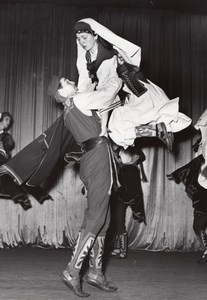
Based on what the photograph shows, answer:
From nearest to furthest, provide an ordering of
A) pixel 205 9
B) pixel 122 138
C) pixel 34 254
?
pixel 122 138 < pixel 34 254 < pixel 205 9

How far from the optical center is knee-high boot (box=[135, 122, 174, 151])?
3047mm

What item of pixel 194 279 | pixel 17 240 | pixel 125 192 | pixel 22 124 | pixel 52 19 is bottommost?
pixel 17 240

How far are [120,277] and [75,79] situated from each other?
11.0 ft

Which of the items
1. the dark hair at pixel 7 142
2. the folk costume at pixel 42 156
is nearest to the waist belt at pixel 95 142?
the folk costume at pixel 42 156

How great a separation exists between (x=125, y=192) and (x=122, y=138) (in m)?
1.96

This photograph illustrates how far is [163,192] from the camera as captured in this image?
5996 mm

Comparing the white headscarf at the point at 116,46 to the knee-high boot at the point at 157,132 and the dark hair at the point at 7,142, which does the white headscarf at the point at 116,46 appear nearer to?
the knee-high boot at the point at 157,132

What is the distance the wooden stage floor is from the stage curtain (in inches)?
28.4

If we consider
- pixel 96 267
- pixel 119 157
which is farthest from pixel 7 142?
pixel 96 267

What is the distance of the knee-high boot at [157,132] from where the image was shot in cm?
305

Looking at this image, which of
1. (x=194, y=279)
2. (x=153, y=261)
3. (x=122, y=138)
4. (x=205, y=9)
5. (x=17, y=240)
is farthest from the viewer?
(x=205, y=9)

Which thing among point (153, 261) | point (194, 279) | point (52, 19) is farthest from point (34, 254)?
point (52, 19)

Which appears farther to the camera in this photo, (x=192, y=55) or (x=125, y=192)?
(x=192, y=55)

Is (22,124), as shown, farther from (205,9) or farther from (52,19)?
(205,9)
